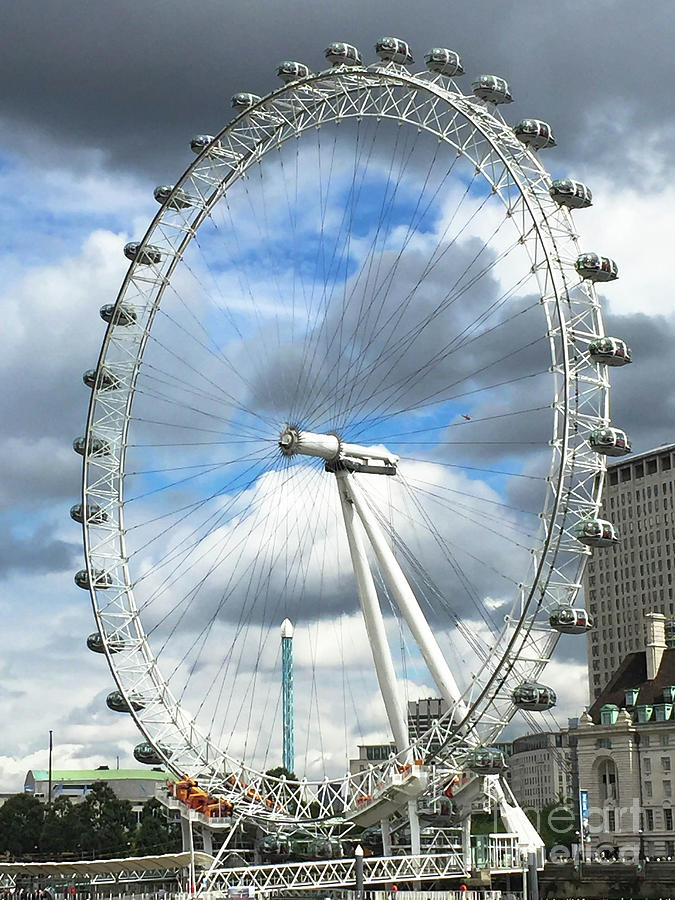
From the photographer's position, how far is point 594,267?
184 feet

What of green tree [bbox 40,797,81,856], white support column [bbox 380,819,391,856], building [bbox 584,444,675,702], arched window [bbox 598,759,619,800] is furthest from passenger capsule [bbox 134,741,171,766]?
building [bbox 584,444,675,702]

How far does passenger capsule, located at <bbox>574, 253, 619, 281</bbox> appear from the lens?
56.0m

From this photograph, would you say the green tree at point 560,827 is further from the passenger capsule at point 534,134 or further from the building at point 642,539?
the building at point 642,539

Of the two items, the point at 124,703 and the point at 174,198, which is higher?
the point at 174,198

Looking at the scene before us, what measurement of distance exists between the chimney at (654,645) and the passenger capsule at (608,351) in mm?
34729

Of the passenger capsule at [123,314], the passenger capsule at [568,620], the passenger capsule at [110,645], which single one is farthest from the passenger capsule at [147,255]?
the passenger capsule at [568,620]

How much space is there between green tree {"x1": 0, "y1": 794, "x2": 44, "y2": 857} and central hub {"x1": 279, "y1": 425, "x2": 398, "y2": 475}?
7081 cm

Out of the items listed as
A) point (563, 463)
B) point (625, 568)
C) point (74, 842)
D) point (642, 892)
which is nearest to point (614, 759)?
point (642, 892)

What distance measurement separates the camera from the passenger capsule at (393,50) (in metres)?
62.5

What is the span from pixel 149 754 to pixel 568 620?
82.9 ft

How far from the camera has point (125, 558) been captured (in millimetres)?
71062

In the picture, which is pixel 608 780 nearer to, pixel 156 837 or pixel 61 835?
pixel 156 837

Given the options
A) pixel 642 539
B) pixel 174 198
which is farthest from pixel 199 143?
pixel 642 539

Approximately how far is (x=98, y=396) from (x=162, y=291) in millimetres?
6146
